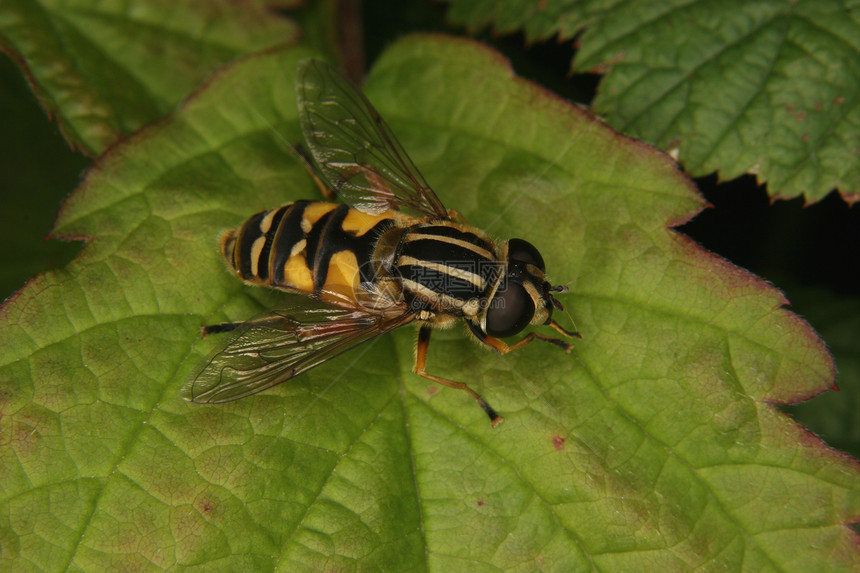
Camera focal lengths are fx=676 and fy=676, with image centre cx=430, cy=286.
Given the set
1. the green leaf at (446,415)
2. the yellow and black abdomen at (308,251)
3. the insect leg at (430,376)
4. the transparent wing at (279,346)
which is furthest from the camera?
the yellow and black abdomen at (308,251)

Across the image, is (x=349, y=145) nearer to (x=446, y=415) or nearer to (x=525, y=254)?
(x=525, y=254)

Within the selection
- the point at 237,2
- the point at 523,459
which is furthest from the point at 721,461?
the point at 237,2

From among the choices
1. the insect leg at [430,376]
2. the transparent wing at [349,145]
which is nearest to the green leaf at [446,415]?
the insect leg at [430,376]

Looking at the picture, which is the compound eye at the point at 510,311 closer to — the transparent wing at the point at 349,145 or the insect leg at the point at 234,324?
the transparent wing at the point at 349,145

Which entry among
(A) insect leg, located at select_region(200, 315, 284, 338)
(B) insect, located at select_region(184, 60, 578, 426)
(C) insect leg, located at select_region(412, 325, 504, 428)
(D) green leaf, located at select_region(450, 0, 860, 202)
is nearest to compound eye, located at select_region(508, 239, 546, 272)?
(B) insect, located at select_region(184, 60, 578, 426)

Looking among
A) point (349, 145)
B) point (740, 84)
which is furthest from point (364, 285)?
point (740, 84)

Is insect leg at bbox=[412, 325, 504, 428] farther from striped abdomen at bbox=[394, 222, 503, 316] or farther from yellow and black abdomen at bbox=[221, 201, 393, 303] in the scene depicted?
yellow and black abdomen at bbox=[221, 201, 393, 303]
